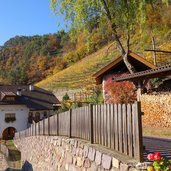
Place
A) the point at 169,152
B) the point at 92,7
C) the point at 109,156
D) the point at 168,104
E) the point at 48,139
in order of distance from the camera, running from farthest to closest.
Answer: the point at 92,7 < the point at 168,104 < the point at 48,139 < the point at 169,152 < the point at 109,156

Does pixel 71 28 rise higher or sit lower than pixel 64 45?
lower

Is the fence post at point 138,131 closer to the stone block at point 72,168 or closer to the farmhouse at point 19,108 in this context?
the stone block at point 72,168

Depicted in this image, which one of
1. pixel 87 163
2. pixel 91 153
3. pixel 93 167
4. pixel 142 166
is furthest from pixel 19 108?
pixel 142 166

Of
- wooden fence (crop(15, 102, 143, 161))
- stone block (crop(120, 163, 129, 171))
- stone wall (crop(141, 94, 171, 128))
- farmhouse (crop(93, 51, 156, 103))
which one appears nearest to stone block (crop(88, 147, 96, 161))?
wooden fence (crop(15, 102, 143, 161))

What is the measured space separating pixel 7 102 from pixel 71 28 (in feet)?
79.3

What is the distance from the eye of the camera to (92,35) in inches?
774

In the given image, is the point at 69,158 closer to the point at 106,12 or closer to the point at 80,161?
the point at 80,161

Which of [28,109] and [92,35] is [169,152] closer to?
[92,35]

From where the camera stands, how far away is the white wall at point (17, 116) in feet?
132

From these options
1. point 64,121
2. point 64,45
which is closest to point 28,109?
point 64,121

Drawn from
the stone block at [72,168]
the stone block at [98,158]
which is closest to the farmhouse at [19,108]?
the stone block at [72,168]

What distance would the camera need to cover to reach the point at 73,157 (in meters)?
9.30

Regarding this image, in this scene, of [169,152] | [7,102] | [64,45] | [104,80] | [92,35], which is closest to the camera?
[169,152]

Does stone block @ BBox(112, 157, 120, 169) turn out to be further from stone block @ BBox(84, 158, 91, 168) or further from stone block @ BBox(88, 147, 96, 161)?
stone block @ BBox(84, 158, 91, 168)
